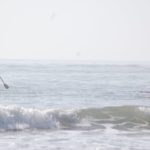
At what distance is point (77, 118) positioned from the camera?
81.6 feet

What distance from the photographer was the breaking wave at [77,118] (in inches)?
904

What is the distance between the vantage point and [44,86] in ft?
127

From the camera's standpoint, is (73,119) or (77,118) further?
(77,118)

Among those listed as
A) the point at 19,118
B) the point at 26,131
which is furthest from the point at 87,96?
the point at 26,131

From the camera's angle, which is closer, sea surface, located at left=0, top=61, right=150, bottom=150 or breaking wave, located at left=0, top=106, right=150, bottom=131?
sea surface, located at left=0, top=61, right=150, bottom=150

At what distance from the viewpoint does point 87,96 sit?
33.1 meters

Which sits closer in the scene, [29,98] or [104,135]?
[104,135]

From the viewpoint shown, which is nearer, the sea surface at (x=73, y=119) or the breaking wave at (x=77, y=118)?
the sea surface at (x=73, y=119)

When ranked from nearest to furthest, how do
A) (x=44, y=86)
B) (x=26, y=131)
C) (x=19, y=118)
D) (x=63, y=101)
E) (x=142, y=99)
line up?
(x=26, y=131)
(x=19, y=118)
(x=63, y=101)
(x=142, y=99)
(x=44, y=86)

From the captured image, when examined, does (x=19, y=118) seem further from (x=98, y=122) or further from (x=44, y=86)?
(x=44, y=86)

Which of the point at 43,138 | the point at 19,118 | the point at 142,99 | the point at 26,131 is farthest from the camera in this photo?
the point at 142,99

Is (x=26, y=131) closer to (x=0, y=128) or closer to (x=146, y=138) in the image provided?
(x=0, y=128)

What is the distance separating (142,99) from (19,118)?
1014 cm

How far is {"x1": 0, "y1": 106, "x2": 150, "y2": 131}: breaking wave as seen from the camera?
75.4 ft
